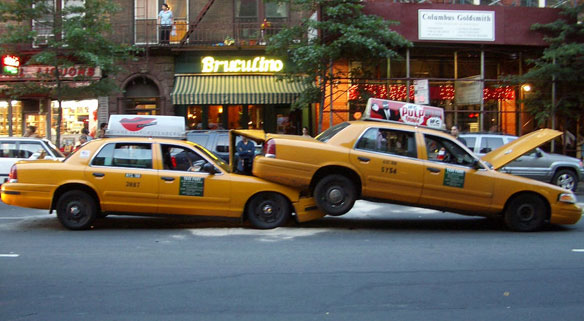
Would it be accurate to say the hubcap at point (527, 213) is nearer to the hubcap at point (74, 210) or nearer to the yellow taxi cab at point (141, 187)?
the yellow taxi cab at point (141, 187)

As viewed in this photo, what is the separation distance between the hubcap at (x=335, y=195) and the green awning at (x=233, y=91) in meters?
12.3

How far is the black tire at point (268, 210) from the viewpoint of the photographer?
9.03m

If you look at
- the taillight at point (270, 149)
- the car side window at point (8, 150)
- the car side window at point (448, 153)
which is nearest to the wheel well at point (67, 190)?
the taillight at point (270, 149)

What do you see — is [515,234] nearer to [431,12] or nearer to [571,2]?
[431,12]

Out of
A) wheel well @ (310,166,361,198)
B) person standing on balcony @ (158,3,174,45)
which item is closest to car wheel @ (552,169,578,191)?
wheel well @ (310,166,361,198)

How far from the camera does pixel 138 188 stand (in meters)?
8.77

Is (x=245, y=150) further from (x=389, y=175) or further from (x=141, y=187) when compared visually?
(x=389, y=175)

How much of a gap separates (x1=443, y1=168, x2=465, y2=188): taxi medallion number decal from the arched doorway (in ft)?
50.7

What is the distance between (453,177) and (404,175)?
0.82 metres

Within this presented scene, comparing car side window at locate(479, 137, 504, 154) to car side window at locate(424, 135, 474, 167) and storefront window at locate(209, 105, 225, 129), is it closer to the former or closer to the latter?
car side window at locate(424, 135, 474, 167)

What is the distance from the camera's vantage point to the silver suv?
51.3ft

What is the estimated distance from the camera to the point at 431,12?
20125mm

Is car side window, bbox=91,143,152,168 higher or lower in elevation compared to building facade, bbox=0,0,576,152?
lower

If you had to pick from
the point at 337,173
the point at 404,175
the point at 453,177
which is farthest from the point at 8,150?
the point at 453,177
